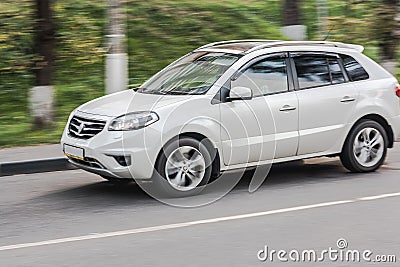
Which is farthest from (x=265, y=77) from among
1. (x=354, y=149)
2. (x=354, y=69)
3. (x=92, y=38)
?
(x=92, y=38)

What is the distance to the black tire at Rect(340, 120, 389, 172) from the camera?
9555 millimetres

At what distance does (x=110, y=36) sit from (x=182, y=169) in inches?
176

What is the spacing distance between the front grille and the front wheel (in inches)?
29.2

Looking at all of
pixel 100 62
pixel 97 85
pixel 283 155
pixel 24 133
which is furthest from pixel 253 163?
pixel 100 62

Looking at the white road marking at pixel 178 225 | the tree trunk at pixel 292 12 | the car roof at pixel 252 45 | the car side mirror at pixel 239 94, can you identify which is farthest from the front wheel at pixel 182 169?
the tree trunk at pixel 292 12

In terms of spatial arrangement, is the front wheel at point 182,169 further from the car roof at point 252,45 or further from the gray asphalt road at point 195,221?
the car roof at point 252,45

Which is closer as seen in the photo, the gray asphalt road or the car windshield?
the gray asphalt road

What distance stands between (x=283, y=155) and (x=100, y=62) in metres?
7.84

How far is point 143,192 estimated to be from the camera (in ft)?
29.0

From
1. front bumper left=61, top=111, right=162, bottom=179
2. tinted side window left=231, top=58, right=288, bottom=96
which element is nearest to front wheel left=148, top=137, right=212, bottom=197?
front bumper left=61, top=111, right=162, bottom=179

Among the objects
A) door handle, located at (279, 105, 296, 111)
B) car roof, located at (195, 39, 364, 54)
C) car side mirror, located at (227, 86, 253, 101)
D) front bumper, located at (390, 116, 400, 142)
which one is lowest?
front bumper, located at (390, 116, 400, 142)

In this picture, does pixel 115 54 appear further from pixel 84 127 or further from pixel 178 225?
pixel 178 225

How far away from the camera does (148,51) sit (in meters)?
16.8

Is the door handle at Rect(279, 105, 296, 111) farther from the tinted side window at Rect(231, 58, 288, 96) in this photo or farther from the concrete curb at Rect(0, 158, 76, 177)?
the concrete curb at Rect(0, 158, 76, 177)
